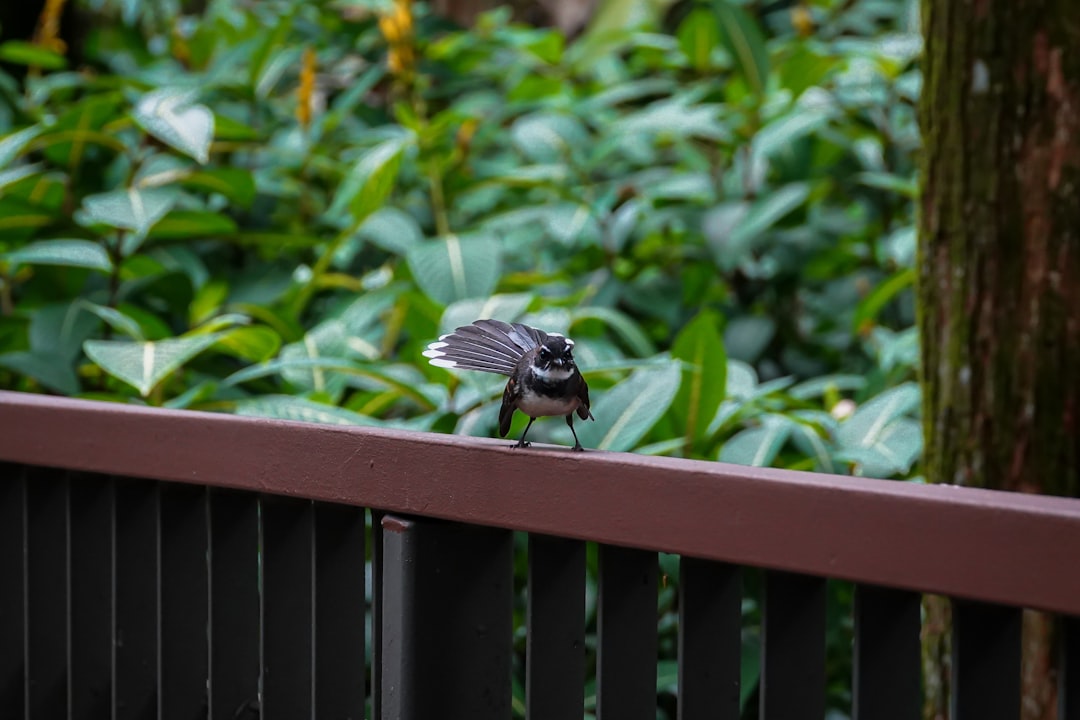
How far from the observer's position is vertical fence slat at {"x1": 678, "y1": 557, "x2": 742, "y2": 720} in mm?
1102

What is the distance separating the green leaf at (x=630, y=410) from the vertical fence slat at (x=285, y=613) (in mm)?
490

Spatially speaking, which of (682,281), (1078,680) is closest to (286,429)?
(1078,680)

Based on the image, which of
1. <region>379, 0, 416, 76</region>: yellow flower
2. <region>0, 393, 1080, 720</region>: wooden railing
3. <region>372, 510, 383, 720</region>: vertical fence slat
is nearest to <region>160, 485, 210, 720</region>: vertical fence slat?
<region>0, 393, 1080, 720</region>: wooden railing

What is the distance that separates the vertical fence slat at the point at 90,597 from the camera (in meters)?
1.53

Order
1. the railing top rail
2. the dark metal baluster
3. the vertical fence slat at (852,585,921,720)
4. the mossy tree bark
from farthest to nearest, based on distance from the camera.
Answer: the mossy tree bark, the dark metal baluster, the vertical fence slat at (852,585,921,720), the railing top rail

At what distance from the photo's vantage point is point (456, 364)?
1272mm

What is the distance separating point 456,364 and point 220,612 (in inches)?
18.2

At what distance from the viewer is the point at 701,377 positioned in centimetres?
205

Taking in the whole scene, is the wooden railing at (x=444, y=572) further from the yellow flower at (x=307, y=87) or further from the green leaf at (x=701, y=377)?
the yellow flower at (x=307, y=87)

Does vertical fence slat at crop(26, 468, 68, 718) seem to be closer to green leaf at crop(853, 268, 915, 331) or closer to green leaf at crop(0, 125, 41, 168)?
green leaf at crop(0, 125, 41, 168)

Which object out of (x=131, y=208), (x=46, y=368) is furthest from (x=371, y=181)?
(x=46, y=368)

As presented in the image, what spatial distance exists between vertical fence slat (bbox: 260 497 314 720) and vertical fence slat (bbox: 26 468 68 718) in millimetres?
384

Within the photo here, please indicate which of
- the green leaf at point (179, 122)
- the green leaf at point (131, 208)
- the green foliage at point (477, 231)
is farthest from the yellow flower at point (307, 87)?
the green leaf at point (131, 208)

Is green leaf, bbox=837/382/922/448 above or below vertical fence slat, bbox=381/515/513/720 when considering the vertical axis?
above
